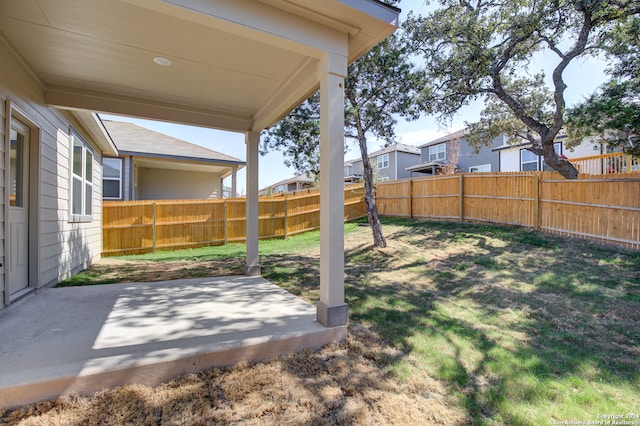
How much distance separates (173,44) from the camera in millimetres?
3363

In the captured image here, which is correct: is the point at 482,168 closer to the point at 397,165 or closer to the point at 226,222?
the point at 397,165

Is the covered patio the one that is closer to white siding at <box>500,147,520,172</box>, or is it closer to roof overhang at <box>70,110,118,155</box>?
roof overhang at <box>70,110,118,155</box>

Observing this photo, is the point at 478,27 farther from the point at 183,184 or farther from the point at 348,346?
the point at 183,184

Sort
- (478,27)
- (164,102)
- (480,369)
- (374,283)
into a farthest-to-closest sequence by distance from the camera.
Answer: (478,27)
(374,283)
(164,102)
(480,369)

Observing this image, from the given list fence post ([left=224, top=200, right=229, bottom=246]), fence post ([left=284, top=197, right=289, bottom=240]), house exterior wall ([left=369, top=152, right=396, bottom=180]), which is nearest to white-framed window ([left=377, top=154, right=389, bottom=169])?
house exterior wall ([left=369, top=152, right=396, bottom=180])

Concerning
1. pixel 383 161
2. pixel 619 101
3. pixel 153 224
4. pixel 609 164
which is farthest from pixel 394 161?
pixel 153 224

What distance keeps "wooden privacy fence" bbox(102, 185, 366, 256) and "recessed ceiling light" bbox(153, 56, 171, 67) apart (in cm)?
702

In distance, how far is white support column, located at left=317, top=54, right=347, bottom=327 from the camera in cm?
314

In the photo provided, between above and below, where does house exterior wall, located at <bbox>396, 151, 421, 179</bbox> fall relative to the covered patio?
above

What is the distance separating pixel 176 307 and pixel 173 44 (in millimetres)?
3003

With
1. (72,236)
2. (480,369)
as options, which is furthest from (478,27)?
(72,236)

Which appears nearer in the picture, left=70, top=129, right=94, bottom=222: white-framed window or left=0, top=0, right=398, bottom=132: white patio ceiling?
left=0, top=0, right=398, bottom=132: white patio ceiling

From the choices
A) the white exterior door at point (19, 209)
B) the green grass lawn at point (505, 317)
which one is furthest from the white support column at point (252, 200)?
the white exterior door at point (19, 209)

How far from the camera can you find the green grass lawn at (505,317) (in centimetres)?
240
